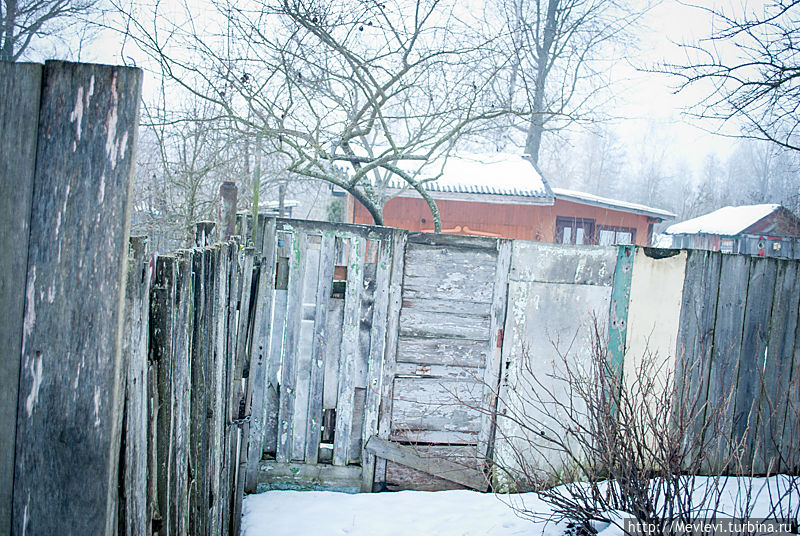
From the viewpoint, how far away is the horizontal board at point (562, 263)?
14.2 ft

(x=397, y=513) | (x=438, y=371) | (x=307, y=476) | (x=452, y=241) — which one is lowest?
(x=397, y=513)

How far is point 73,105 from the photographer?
103 centimetres

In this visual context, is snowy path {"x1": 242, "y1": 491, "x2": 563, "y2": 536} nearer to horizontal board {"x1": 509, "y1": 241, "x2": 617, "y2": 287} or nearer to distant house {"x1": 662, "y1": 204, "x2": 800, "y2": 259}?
horizontal board {"x1": 509, "y1": 241, "x2": 617, "y2": 287}

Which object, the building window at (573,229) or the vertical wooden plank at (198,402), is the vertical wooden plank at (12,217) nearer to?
the vertical wooden plank at (198,402)

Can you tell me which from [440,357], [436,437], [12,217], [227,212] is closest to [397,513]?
[436,437]

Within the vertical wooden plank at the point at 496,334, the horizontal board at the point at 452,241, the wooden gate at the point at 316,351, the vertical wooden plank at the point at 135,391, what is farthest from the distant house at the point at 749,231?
the vertical wooden plank at the point at 135,391

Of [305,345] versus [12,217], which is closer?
[12,217]

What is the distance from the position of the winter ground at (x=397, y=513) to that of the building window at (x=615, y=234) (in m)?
12.5

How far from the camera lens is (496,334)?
14.3 feet

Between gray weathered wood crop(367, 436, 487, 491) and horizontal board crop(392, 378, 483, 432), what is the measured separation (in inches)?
6.6

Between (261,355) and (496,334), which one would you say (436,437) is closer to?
(496,334)

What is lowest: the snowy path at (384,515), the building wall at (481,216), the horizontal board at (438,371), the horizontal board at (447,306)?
the snowy path at (384,515)

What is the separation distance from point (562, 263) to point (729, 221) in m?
23.9

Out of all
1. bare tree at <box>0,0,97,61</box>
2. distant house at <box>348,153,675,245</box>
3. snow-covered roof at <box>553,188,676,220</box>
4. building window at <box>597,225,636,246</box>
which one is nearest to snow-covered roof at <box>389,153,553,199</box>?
distant house at <box>348,153,675,245</box>
